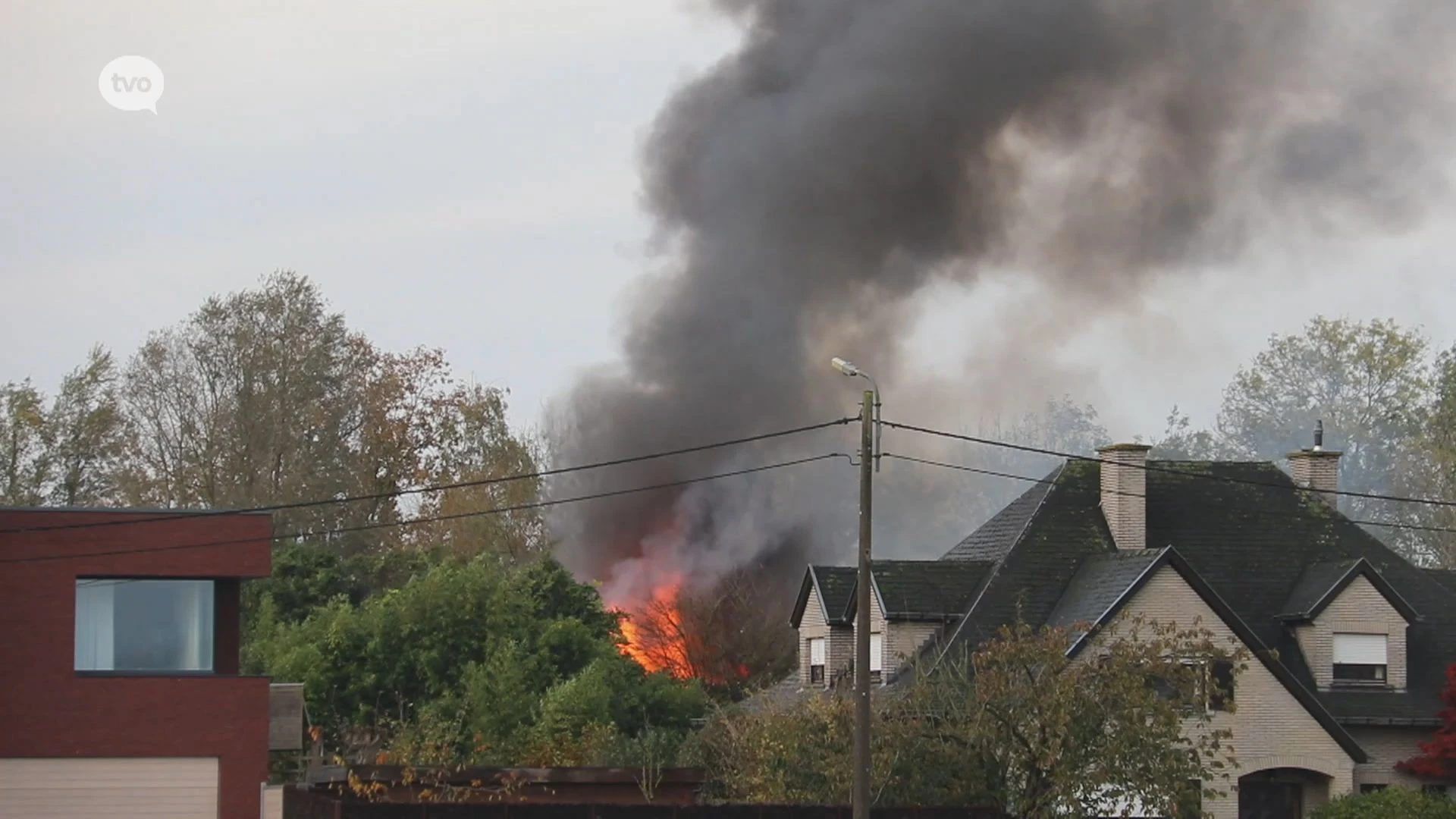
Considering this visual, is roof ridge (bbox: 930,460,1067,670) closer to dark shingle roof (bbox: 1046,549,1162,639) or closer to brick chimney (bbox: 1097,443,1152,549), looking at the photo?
brick chimney (bbox: 1097,443,1152,549)

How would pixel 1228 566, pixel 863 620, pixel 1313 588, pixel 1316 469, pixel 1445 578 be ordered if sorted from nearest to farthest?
pixel 863 620
pixel 1313 588
pixel 1228 566
pixel 1445 578
pixel 1316 469

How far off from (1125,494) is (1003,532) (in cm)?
253

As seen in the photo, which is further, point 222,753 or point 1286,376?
point 1286,376

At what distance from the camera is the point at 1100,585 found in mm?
37812

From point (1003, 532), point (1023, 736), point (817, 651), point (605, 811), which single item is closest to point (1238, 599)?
point (1003, 532)

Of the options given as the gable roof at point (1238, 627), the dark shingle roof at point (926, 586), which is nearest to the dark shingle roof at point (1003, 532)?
the dark shingle roof at point (926, 586)

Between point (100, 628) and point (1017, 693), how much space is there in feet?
51.8

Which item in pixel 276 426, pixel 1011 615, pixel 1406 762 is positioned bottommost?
pixel 1406 762

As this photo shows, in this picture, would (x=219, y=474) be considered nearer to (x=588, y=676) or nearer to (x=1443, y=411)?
(x=588, y=676)

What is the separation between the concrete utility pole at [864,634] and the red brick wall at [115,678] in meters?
13.0

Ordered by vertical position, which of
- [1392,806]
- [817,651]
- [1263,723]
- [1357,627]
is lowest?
[1392,806]

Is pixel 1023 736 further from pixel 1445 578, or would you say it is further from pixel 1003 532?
pixel 1445 578

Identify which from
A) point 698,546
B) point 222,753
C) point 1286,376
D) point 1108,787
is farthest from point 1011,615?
point 1286,376

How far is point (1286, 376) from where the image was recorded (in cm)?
8406
